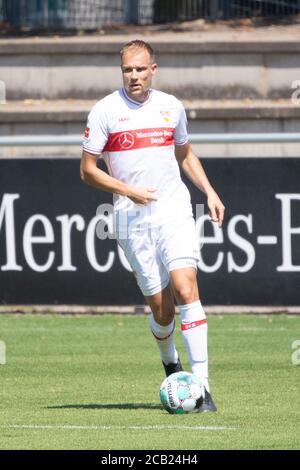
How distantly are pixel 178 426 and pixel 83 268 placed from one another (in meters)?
6.62

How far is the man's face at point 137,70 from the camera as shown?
895 cm

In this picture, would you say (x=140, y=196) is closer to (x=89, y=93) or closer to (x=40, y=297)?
(x=40, y=297)

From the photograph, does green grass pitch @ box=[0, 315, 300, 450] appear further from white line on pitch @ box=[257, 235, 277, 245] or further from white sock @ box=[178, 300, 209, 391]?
white line on pitch @ box=[257, 235, 277, 245]

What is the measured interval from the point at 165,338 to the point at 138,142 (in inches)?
54.4

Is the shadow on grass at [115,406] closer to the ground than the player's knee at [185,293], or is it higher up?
closer to the ground

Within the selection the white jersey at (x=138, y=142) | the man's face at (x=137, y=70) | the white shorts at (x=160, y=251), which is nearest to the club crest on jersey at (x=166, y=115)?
the white jersey at (x=138, y=142)

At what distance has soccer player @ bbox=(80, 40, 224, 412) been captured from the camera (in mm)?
8961

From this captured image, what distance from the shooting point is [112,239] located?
47.9 feet

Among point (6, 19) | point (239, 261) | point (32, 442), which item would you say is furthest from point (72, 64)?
point (32, 442)

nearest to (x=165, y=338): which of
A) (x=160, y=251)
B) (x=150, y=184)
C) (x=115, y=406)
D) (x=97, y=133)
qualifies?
(x=115, y=406)

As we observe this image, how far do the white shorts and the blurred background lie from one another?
210 inches

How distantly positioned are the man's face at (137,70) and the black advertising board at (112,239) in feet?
18.3

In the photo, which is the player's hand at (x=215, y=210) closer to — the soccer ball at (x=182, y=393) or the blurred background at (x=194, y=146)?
the soccer ball at (x=182, y=393)

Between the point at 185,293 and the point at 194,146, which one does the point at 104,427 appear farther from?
the point at 194,146
